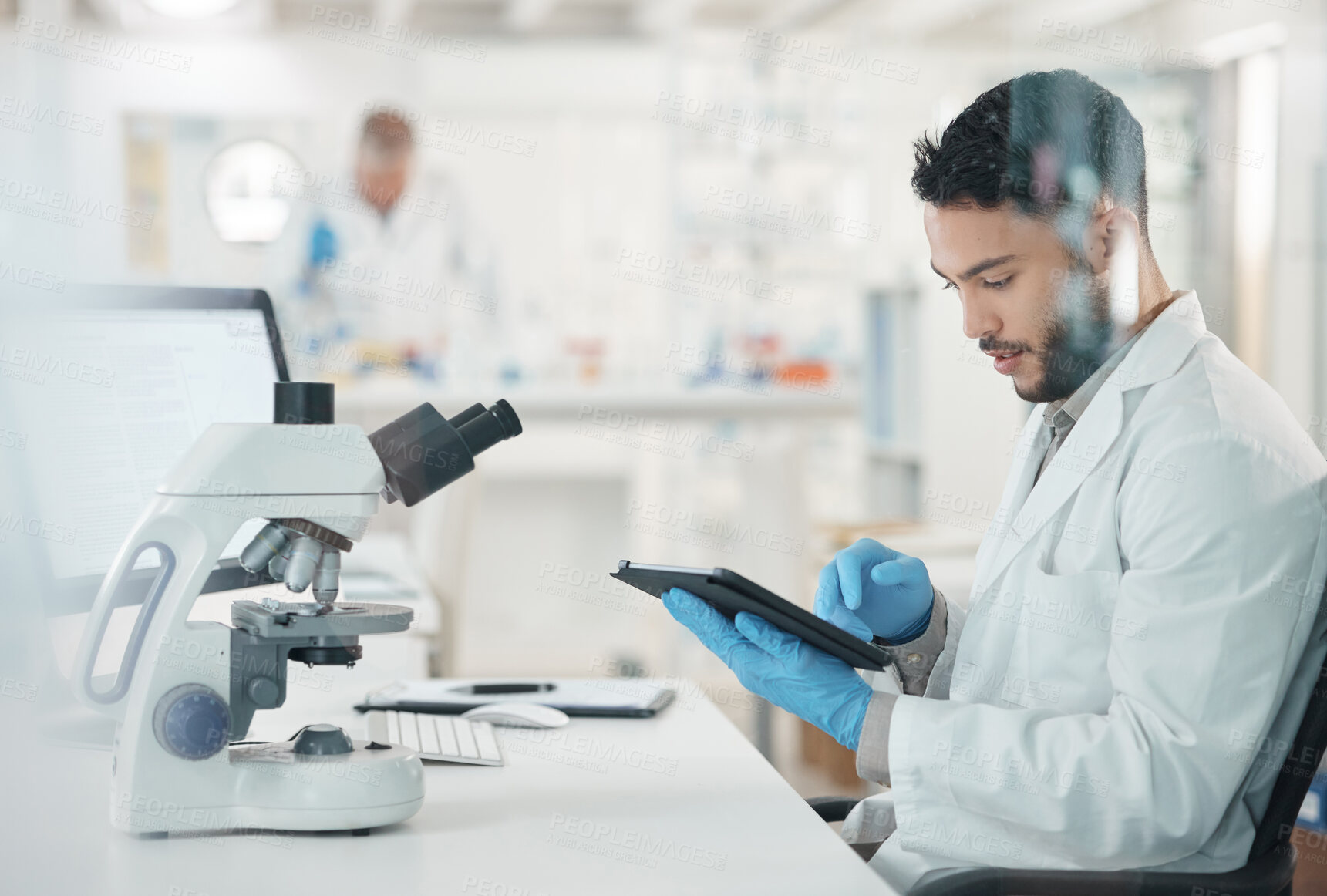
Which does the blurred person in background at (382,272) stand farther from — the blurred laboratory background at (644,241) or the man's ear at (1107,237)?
the man's ear at (1107,237)

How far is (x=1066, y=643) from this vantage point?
106 centimetres

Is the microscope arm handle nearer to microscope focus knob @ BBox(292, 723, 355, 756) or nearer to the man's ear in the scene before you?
microscope focus knob @ BBox(292, 723, 355, 756)

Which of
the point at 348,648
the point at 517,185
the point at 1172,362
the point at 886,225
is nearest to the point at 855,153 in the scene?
the point at 886,225

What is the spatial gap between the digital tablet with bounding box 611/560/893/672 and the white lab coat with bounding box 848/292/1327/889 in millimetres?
61

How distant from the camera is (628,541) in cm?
526

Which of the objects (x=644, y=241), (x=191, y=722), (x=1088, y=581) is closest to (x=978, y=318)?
(x=1088, y=581)

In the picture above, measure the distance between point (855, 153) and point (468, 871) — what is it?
4.38m

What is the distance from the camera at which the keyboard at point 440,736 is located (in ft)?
3.65

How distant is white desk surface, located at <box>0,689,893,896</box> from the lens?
0.81 metres

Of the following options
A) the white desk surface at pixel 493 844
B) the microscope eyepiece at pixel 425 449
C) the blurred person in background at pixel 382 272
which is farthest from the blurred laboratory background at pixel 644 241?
the microscope eyepiece at pixel 425 449

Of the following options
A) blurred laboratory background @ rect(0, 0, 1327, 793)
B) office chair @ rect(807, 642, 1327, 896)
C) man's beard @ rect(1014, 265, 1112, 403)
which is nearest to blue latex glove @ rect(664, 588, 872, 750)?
office chair @ rect(807, 642, 1327, 896)

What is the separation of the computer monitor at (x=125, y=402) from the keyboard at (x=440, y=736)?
0.19 metres

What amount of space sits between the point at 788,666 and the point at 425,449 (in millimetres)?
358

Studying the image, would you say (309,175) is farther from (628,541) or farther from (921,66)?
(921,66)
